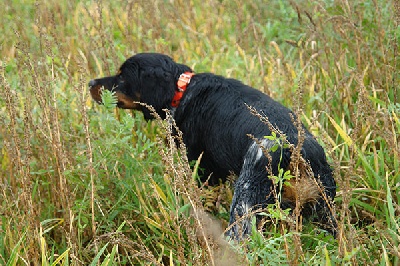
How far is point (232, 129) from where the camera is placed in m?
3.47

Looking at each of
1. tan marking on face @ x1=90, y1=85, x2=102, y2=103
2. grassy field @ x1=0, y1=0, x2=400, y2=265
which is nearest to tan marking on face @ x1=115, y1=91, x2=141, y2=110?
grassy field @ x1=0, y1=0, x2=400, y2=265

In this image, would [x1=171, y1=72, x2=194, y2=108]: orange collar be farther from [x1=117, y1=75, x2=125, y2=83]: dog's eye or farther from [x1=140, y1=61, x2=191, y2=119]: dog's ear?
[x1=117, y1=75, x2=125, y2=83]: dog's eye

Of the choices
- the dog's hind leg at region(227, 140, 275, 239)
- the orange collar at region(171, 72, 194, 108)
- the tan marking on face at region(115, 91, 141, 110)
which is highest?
→ the orange collar at region(171, 72, 194, 108)

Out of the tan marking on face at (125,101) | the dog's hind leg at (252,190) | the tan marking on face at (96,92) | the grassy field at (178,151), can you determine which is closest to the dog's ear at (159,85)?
the tan marking on face at (125,101)

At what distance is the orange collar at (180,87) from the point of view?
3.96 m

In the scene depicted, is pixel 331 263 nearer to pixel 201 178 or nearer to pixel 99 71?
pixel 201 178

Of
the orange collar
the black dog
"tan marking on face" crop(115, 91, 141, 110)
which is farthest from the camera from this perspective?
"tan marking on face" crop(115, 91, 141, 110)

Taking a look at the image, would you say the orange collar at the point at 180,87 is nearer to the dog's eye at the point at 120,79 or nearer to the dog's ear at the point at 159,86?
the dog's ear at the point at 159,86

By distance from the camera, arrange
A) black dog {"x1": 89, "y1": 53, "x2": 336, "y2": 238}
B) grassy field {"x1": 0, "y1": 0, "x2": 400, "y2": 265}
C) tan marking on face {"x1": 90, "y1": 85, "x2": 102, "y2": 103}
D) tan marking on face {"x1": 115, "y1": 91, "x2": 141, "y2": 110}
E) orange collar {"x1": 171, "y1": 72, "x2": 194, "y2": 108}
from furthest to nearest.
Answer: tan marking on face {"x1": 90, "y1": 85, "x2": 102, "y2": 103} < tan marking on face {"x1": 115, "y1": 91, "x2": 141, "y2": 110} < orange collar {"x1": 171, "y1": 72, "x2": 194, "y2": 108} < black dog {"x1": 89, "y1": 53, "x2": 336, "y2": 238} < grassy field {"x1": 0, "y1": 0, "x2": 400, "y2": 265}

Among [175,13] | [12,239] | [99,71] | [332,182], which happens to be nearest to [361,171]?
[332,182]

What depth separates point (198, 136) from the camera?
382 centimetres

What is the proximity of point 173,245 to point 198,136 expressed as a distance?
844 millimetres

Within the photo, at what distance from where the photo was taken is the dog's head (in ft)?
13.1

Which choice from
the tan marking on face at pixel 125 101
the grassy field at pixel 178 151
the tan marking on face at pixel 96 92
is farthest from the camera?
the tan marking on face at pixel 96 92
